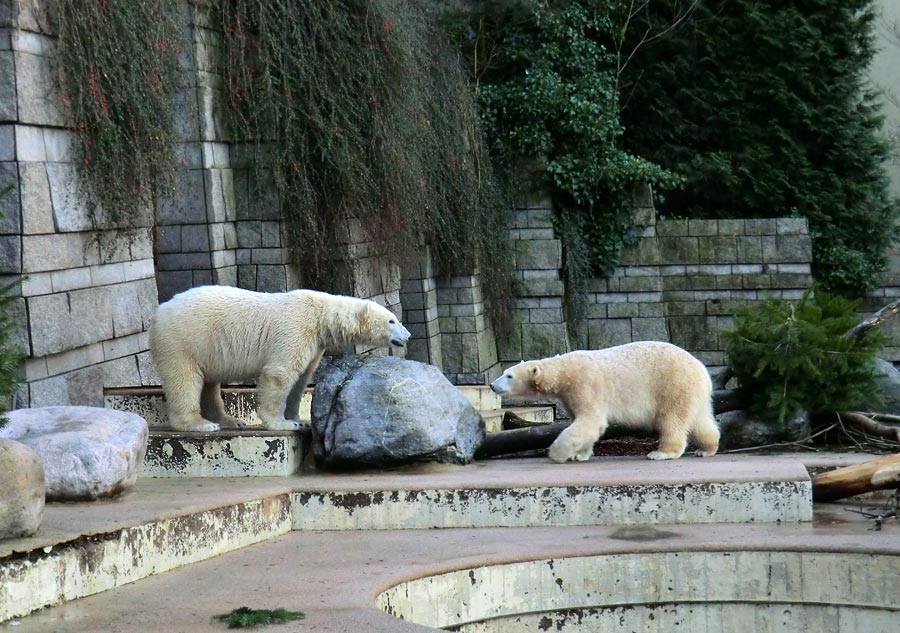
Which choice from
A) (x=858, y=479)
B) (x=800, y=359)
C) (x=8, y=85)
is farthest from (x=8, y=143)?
(x=858, y=479)

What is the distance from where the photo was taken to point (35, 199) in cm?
701

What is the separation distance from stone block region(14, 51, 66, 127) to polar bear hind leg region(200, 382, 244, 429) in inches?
69.5

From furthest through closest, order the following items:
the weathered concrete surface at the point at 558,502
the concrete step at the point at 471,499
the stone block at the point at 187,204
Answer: the stone block at the point at 187,204
the weathered concrete surface at the point at 558,502
the concrete step at the point at 471,499

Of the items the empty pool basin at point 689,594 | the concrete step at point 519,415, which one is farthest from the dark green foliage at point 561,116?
the empty pool basin at point 689,594

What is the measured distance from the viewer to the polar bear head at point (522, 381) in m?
7.23

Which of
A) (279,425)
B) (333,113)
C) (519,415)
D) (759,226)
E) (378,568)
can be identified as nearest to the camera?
(378,568)

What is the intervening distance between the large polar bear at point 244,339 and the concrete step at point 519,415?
290cm

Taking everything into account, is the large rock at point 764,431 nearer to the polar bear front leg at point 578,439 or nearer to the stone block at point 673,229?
the polar bear front leg at point 578,439

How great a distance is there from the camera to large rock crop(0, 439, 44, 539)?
448 centimetres

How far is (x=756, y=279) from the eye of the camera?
611 inches

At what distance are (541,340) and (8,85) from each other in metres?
9.21

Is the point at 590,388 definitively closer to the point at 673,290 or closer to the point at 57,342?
the point at 57,342

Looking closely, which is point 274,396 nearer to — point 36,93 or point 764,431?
point 36,93

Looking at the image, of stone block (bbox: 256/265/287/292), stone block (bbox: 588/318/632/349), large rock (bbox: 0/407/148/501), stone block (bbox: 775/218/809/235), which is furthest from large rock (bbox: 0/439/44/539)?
stone block (bbox: 775/218/809/235)
